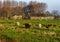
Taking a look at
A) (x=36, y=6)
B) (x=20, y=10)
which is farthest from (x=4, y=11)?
(x=36, y=6)

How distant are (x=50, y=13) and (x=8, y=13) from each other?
14945 mm

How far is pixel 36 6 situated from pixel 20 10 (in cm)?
596

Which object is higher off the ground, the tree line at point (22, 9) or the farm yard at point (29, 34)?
the farm yard at point (29, 34)

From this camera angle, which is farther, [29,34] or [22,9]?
[22,9]

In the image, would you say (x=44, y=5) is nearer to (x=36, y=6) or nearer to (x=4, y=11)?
(x=36, y=6)

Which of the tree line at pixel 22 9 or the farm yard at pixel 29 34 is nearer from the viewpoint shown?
the farm yard at pixel 29 34

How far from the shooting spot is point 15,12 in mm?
71375

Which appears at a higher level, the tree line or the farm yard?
the farm yard

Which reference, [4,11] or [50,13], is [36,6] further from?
[4,11]

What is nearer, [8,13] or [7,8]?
[8,13]

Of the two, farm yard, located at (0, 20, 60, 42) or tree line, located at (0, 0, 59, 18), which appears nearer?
farm yard, located at (0, 20, 60, 42)

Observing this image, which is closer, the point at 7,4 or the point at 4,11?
the point at 4,11

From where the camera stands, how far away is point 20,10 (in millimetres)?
73750

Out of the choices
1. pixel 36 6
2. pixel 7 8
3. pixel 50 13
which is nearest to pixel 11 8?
pixel 7 8
